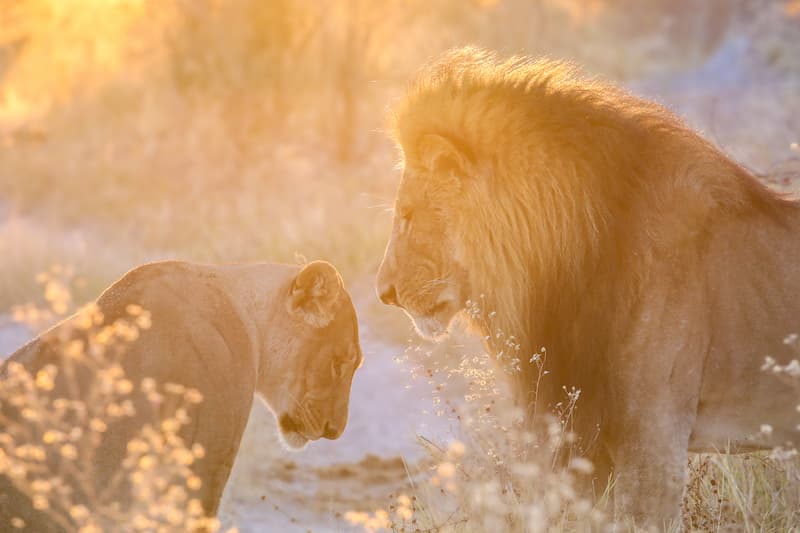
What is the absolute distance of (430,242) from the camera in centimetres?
472

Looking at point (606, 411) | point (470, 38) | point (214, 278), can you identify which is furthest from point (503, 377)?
point (470, 38)

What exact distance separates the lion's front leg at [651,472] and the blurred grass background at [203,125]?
18.5 feet

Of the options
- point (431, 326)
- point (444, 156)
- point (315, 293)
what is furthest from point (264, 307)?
point (444, 156)

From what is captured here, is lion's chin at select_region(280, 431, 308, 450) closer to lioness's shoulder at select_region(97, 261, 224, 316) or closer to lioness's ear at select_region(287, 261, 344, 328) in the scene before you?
lioness's ear at select_region(287, 261, 344, 328)

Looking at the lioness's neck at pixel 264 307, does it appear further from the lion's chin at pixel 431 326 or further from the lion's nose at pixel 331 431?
the lion's chin at pixel 431 326

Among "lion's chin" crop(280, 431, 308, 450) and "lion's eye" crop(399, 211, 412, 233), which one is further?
"lion's chin" crop(280, 431, 308, 450)

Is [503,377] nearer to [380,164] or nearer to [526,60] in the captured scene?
[526,60]

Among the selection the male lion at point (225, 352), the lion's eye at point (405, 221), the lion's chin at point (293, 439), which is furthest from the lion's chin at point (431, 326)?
the lion's chin at point (293, 439)

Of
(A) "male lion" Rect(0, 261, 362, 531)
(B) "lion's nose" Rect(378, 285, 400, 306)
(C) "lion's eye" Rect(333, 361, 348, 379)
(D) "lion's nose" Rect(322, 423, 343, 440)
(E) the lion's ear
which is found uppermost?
(E) the lion's ear

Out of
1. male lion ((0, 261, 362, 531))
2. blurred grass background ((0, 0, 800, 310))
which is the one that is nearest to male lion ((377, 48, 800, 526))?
male lion ((0, 261, 362, 531))

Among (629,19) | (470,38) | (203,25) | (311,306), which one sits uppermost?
(311,306)

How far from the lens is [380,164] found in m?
14.3

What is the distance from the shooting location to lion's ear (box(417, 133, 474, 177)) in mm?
4595

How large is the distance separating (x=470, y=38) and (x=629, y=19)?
49.3 feet
